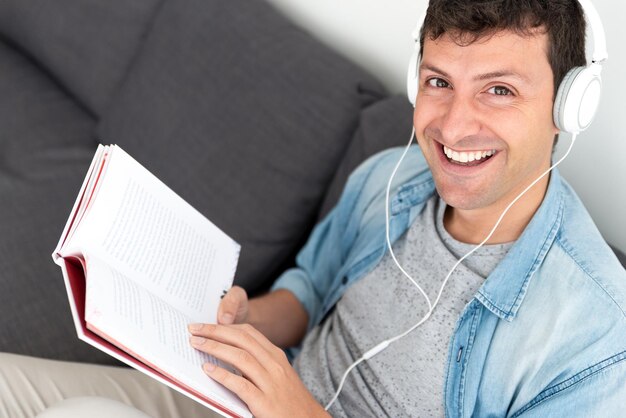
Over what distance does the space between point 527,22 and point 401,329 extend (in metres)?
0.53

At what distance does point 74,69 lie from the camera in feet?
7.07

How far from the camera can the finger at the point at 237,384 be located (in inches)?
39.8

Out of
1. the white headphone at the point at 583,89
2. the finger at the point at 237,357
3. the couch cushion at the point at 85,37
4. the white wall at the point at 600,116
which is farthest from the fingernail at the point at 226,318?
the couch cushion at the point at 85,37

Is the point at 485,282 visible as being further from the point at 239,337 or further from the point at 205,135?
the point at 205,135

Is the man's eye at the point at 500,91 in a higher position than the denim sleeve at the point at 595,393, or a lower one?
higher

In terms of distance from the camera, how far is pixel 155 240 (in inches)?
43.2

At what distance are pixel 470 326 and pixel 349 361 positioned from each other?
10.1 inches

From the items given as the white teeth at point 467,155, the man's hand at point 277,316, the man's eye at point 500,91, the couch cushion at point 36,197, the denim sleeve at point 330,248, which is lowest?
the couch cushion at point 36,197

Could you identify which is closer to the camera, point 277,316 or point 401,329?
point 401,329

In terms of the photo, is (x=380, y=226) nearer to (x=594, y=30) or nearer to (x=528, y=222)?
(x=528, y=222)

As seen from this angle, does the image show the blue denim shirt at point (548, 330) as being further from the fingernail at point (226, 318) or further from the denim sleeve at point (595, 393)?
the fingernail at point (226, 318)

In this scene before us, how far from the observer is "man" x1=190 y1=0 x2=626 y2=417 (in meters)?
1.06

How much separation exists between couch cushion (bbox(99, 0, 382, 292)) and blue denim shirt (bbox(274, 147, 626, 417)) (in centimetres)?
63

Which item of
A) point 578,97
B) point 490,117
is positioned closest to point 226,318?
point 490,117
